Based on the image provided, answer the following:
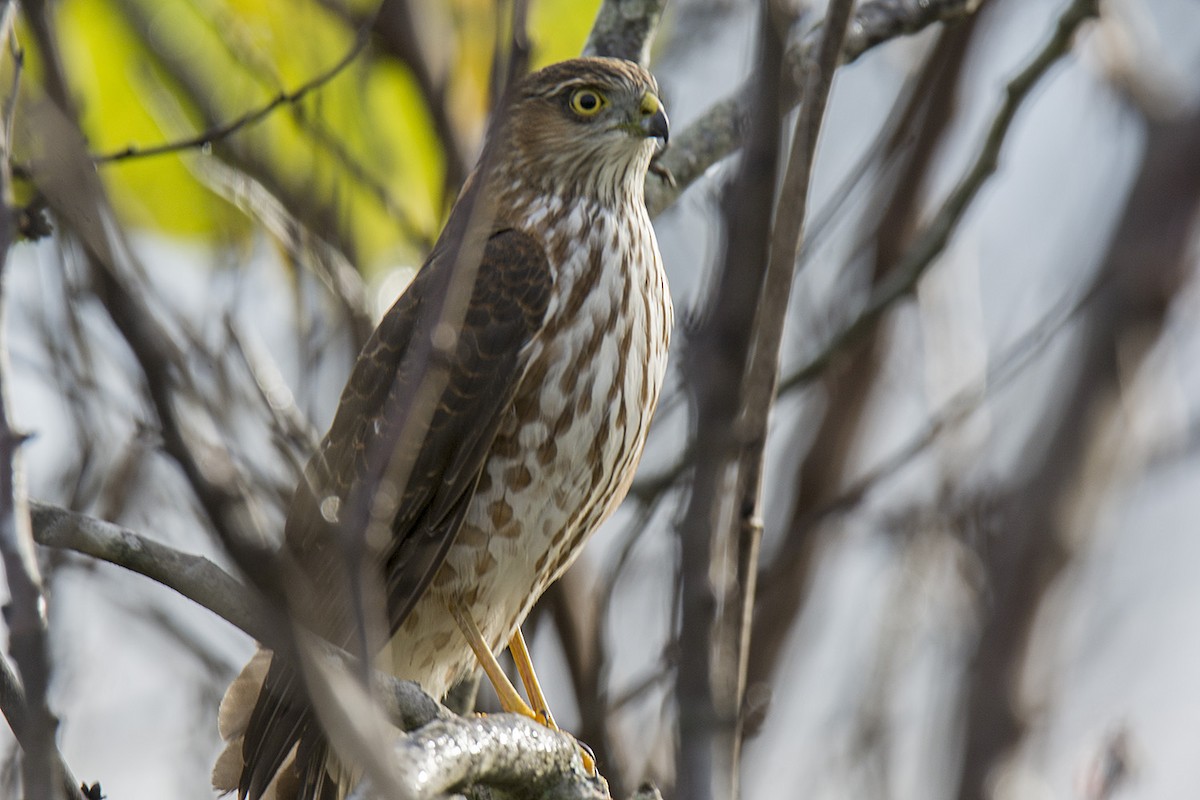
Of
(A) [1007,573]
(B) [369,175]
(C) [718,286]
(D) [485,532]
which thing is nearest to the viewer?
(C) [718,286]

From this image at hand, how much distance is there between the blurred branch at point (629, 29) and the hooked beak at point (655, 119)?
0.45 metres

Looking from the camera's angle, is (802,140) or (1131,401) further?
(1131,401)

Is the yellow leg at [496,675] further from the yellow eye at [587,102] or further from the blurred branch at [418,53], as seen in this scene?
the blurred branch at [418,53]

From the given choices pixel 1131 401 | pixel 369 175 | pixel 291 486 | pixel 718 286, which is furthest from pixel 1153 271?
pixel 718 286

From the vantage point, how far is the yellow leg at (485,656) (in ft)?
13.9

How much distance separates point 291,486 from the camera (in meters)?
4.94

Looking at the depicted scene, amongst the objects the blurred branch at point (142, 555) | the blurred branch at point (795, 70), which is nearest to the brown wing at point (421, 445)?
the blurred branch at point (795, 70)

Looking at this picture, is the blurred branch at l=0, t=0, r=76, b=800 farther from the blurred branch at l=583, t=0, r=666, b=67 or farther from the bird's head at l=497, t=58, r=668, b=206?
the blurred branch at l=583, t=0, r=666, b=67

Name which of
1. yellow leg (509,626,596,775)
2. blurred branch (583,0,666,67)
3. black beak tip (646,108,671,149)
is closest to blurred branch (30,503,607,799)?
yellow leg (509,626,596,775)

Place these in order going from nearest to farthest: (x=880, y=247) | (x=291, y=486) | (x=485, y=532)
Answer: (x=485, y=532)
(x=291, y=486)
(x=880, y=247)

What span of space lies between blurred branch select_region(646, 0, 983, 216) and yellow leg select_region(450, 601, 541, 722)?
59.6 inches

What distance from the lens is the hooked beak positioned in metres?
4.45

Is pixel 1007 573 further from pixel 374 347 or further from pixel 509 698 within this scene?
A: pixel 374 347

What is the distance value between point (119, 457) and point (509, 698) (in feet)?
6.96
